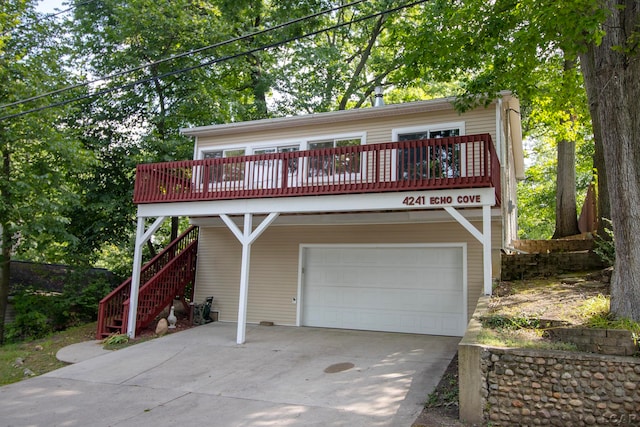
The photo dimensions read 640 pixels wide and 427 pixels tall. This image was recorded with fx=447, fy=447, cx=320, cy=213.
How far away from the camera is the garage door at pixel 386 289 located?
10500 millimetres

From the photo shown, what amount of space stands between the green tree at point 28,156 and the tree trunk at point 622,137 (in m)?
11.9

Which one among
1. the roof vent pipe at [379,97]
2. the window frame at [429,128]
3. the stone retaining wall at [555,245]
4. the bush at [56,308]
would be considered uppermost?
the roof vent pipe at [379,97]

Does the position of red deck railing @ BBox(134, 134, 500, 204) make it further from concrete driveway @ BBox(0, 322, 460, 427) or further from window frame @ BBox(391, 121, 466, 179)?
concrete driveway @ BBox(0, 322, 460, 427)

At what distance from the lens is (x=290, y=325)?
1194cm

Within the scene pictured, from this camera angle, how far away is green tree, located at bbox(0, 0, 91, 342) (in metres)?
11.2

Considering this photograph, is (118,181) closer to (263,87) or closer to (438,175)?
(263,87)

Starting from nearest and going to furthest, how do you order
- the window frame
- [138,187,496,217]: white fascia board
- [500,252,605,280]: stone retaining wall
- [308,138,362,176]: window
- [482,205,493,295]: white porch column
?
[482,205,493,295]: white porch column → [138,187,496,217]: white fascia board → [308,138,362,176]: window → [500,252,605,280]: stone retaining wall → the window frame

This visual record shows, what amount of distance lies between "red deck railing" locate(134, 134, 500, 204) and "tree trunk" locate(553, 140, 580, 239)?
7.72 m

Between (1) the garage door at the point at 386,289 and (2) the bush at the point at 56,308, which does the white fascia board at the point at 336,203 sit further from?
(2) the bush at the point at 56,308

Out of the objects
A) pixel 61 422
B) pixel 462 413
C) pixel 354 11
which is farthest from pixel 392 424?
pixel 354 11

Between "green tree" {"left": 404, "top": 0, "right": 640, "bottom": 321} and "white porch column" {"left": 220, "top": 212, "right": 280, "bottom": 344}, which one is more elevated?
"green tree" {"left": 404, "top": 0, "right": 640, "bottom": 321}

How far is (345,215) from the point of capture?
36.4ft

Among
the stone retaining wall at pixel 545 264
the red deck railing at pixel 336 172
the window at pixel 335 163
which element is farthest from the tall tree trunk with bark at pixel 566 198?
the window at pixel 335 163

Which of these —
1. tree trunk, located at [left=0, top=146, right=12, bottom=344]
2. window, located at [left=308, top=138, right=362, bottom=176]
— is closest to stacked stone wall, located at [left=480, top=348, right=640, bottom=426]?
window, located at [left=308, top=138, right=362, bottom=176]
